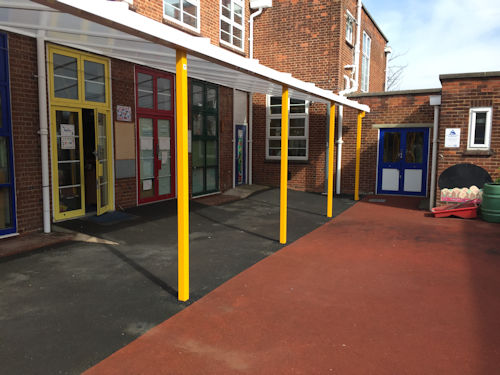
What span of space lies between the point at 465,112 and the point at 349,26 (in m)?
6.26

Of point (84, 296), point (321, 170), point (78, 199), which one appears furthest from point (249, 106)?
point (84, 296)

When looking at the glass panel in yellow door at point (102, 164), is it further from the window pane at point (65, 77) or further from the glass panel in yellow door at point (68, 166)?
the window pane at point (65, 77)

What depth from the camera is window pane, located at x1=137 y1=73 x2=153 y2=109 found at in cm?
Result: 883

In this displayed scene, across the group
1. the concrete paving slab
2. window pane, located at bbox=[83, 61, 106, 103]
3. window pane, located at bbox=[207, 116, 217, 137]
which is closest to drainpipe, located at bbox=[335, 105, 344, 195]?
window pane, located at bbox=[207, 116, 217, 137]

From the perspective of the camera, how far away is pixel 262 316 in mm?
3787

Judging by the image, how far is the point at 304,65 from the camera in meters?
13.2

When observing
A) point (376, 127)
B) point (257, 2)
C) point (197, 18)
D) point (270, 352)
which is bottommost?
point (270, 352)

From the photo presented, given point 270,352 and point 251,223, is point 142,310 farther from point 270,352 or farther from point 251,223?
point 251,223

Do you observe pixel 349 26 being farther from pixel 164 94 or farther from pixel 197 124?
pixel 164 94

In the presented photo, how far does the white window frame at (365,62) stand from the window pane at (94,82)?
1171cm

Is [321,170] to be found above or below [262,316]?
above

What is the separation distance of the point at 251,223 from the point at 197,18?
603cm

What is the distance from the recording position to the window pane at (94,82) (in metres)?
7.54

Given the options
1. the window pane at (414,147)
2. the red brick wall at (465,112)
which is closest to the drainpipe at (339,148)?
the window pane at (414,147)
